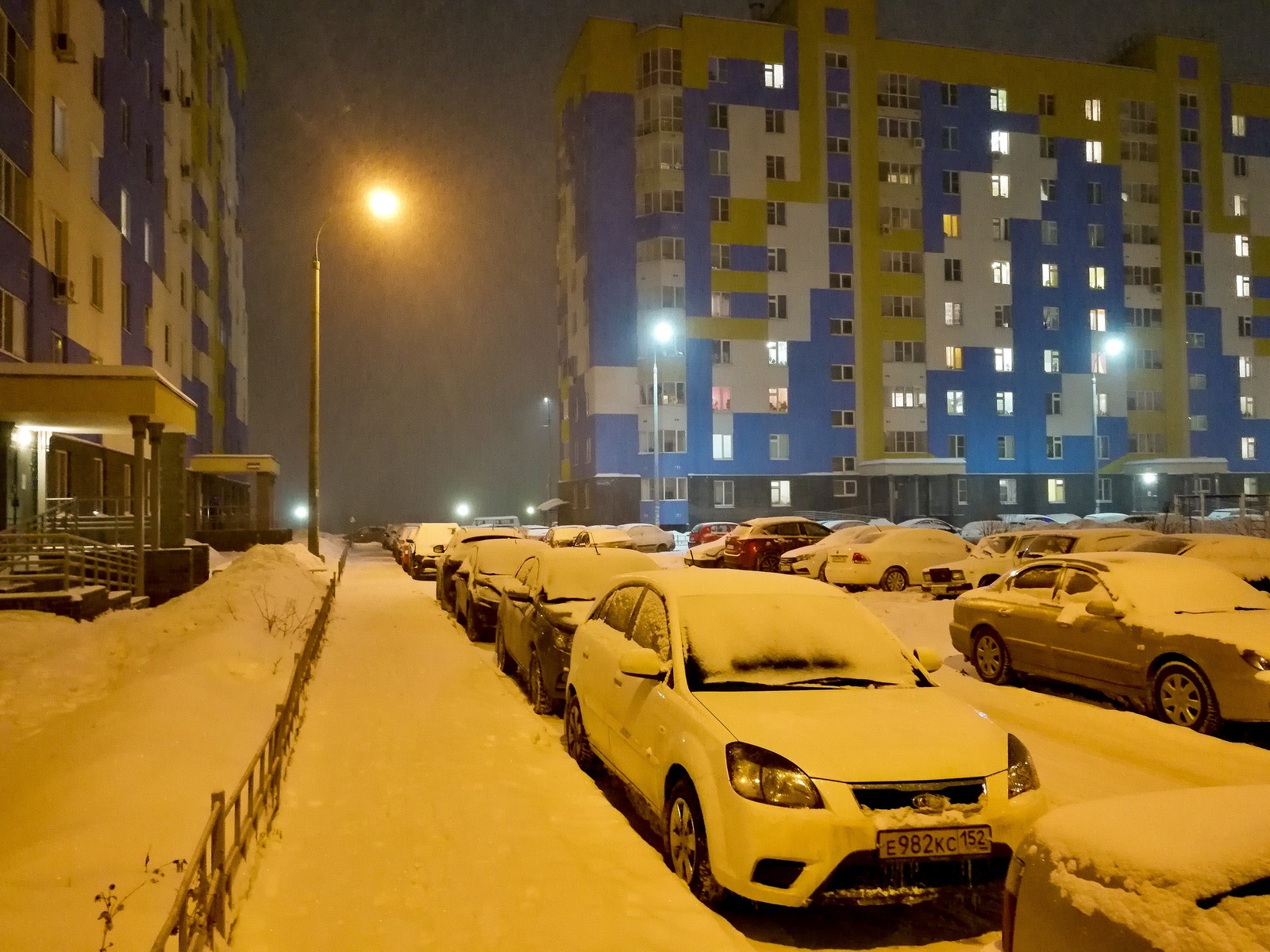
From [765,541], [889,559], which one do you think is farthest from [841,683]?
[765,541]

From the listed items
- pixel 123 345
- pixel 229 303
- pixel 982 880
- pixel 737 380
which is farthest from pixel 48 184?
pixel 737 380

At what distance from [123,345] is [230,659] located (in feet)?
71.0

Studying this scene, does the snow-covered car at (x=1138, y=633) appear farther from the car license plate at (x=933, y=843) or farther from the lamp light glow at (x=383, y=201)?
the lamp light glow at (x=383, y=201)

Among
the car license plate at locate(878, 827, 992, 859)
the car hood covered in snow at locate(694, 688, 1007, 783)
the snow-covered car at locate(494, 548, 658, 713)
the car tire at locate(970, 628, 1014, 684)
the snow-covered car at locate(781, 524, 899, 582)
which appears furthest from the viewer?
the snow-covered car at locate(781, 524, 899, 582)

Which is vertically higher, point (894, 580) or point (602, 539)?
point (602, 539)

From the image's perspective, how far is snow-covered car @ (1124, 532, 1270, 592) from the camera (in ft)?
47.1

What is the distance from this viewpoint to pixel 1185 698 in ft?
27.2

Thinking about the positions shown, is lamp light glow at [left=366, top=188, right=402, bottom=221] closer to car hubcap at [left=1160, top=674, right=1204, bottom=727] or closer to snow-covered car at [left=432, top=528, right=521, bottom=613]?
snow-covered car at [left=432, top=528, right=521, bottom=613]

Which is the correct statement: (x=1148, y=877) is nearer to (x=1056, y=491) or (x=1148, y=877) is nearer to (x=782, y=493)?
(x=782, y=493)

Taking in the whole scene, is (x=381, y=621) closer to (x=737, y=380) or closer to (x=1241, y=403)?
(x=737, y=380)

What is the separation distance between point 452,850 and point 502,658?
19.8 feet

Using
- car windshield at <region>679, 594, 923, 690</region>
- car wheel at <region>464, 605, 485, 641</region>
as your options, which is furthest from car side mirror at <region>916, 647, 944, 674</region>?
car wheel at <region>464, 605, 485, 641</region>

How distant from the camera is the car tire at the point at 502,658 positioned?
36.7 ft

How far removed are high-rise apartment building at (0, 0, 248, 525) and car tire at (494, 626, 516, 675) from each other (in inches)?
387
